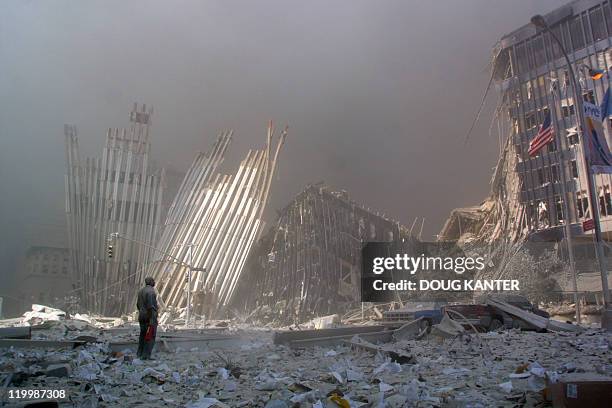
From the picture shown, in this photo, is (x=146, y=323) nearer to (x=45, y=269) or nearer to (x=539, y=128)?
(x=539, y=128)

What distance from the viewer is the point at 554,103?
127 feet

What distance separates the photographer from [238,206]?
3988cm

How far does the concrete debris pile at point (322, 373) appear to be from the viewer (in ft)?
19.4

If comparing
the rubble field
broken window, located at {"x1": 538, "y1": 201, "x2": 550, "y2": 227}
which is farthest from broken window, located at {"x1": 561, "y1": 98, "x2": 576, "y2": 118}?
the rubble field

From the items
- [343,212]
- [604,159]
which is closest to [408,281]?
[343,212]

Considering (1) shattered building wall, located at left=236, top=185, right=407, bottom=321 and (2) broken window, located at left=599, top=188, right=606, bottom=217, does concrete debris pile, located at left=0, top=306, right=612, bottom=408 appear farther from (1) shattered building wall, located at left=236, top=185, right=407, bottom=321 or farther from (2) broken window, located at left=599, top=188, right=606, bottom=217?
(2) broken window, located at left=599, top=188, right=606, bottom=217

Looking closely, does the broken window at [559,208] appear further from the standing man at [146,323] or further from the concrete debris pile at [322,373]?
the standing man at [146,323]

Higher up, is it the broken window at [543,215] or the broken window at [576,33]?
the broken window at [576,33]

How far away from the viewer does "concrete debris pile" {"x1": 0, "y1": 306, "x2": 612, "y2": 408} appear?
5926 millimetres

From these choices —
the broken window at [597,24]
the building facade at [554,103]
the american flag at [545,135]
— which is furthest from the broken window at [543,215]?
the american flag at [545,135]

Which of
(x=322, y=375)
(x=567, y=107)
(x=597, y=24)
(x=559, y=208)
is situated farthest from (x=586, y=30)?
(x=322, y=375)

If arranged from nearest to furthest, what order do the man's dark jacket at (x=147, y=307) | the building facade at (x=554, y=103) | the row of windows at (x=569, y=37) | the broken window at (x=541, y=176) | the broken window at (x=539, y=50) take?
1. the man's dark jacket at (x=147, y=307)
2. the building facade at (x=554, y=103)
3. the row of windows at (x=569, y=37)
4. the broken window at (x=541, y=176)
5. the broken window at (x=539, y=50)

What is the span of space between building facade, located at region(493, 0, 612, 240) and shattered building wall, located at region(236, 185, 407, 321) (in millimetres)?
12020

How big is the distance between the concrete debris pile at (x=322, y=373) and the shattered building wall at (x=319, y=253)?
910 inches
